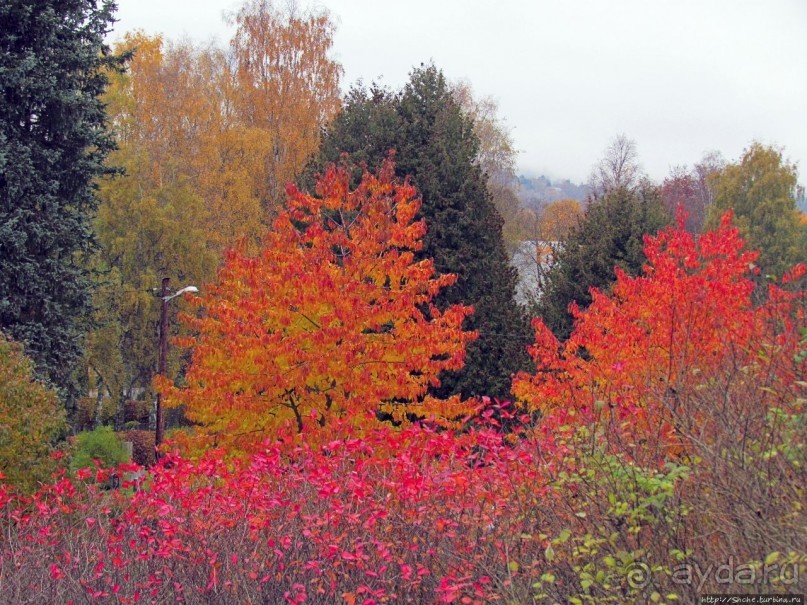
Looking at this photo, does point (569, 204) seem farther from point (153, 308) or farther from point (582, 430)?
point (582, 430)

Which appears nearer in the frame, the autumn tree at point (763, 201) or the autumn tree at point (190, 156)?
the autumn tree at point (190, 156)

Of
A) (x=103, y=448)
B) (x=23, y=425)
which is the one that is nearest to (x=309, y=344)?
(x=23, y=425)

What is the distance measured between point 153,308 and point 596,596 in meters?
29.0

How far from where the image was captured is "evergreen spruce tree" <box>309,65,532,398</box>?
21.8 metres

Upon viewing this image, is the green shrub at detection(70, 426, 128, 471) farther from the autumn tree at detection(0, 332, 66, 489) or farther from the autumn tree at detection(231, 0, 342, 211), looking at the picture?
the autumn tree at detection(231, 0, 342, 211)

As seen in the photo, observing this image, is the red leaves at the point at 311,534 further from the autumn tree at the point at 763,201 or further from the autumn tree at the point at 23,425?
the autumn tree at the point at 763,201

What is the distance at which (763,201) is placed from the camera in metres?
39.1

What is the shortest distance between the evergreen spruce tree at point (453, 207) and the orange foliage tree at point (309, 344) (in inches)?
300

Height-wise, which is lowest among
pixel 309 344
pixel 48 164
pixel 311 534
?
pixel 311 534

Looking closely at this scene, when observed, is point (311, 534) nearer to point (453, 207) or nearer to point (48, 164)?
point (48, 164)

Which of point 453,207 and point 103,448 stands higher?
point 453,207

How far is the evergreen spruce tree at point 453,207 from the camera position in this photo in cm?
2184

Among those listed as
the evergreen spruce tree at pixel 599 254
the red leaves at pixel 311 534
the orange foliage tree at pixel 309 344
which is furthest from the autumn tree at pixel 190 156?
the red leaves at pixel 311 534

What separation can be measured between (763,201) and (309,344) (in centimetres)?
3187
